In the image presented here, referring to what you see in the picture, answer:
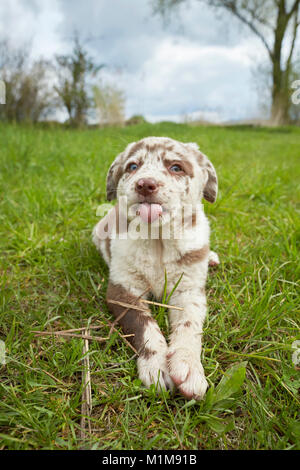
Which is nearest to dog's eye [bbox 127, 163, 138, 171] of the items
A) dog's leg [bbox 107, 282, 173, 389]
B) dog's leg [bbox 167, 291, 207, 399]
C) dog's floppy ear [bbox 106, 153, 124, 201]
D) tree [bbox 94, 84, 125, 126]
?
dog's floppy ear [bbox 106, 153, 124, 201]

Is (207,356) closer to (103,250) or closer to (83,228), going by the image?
(103,250)

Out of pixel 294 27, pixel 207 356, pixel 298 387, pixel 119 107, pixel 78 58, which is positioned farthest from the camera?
pixel 294 27

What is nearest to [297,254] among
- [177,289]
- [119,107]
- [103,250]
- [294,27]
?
[177,289]

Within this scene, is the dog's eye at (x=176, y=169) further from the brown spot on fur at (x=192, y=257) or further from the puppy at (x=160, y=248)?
A: the brown spot on fur at (x=192, y=257)

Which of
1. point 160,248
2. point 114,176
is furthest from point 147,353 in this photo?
point 114,176

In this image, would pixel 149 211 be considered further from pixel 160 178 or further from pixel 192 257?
pixel 192 257

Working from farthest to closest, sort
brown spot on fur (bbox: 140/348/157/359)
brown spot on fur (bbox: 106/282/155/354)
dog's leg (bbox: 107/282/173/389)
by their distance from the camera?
brown spot on fur (bbox: 106/282/155/354) < brown spot on fur (bbox: 140/348/157/359) < dog's leg (bbox: 107/282/173/389)

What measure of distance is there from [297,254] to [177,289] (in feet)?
4.23

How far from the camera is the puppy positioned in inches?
72.0

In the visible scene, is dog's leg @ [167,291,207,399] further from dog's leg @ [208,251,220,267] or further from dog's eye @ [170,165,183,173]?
dog's eye @ [170,165,183,173]

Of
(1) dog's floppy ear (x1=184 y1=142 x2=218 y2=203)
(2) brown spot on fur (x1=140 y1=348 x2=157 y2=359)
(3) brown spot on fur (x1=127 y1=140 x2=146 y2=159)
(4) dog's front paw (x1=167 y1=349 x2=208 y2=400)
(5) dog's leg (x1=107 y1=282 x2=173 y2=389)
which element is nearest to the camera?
(4) dog's front paw (x1=167 y1=349 x2=208 y2=400)

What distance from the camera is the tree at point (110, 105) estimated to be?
40.6 ft

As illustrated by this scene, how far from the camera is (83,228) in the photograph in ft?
12.1

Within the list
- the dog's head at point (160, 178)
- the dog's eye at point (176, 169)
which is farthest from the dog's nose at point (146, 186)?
the dog's eye at point (176, 169)
